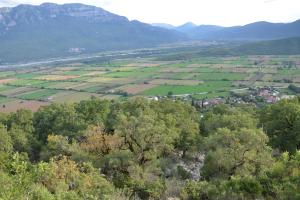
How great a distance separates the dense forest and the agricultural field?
53.7m

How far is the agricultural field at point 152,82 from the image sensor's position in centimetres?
11925

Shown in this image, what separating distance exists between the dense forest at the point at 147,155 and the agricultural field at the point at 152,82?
176 ft

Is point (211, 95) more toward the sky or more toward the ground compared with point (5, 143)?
more toward the ground

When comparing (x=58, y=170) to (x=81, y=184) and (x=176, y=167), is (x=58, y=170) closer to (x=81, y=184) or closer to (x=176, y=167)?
(x=81, y=184)

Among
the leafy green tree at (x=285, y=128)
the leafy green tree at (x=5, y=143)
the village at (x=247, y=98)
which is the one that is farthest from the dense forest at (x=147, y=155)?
the village at (x=247, y=98)

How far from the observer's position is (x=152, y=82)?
472 feet

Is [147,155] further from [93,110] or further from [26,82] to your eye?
[26,82]

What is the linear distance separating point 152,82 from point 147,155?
10570 cm

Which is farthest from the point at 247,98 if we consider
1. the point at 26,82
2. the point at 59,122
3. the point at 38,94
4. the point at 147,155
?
the point at 26,82

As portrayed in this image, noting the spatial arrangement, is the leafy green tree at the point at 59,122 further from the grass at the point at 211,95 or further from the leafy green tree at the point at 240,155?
the grass at the point at 211,95

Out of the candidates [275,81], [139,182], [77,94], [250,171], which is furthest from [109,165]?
[275,81]

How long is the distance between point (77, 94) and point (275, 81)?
60.0 meters

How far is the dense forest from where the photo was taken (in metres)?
28.2

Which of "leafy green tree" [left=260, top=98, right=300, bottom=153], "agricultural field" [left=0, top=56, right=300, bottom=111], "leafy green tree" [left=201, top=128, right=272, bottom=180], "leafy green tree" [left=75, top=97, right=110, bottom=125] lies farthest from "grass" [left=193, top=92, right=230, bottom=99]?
"leafy green tree" [left=201, top=128, right=272, bottom=180]
